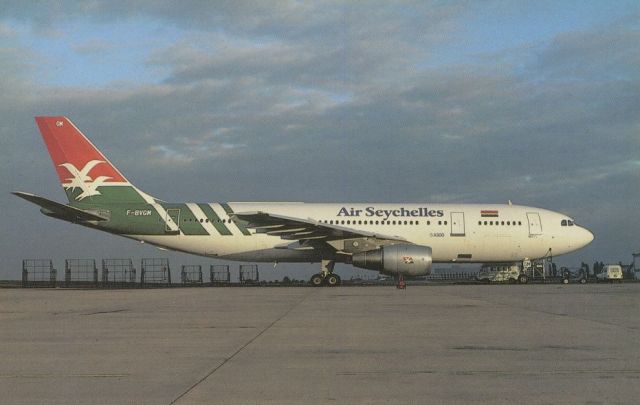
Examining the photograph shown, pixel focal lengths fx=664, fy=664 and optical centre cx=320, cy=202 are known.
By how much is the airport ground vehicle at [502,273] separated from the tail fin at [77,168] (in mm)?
15811

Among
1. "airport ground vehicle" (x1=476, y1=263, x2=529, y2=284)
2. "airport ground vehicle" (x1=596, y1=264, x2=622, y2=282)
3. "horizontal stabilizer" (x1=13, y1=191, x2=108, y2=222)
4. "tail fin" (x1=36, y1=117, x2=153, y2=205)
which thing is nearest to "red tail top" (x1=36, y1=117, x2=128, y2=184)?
"tail fin" (x1=36, y1=117, x2=153, y2=205)

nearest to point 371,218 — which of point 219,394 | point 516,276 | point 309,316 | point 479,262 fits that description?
point 479,262

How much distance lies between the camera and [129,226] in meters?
25.0

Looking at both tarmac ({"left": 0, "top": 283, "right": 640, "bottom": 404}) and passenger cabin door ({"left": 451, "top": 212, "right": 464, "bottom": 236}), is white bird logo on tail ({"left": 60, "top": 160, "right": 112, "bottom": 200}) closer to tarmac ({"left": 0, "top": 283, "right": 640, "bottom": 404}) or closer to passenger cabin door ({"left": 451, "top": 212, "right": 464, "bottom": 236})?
passenger cabin door ({"left": 451, "top": 212, "right": 464, "bottom": 236})

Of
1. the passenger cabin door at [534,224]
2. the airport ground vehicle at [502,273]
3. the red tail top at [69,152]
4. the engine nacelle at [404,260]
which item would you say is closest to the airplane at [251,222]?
the red tail top at [69,152]

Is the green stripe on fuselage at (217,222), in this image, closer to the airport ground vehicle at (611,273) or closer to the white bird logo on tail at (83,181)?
the white bird logo on tail at (83,181)

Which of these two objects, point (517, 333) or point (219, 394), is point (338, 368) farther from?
point (517, 333)

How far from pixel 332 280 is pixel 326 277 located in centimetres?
26

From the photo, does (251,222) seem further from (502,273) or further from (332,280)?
(502,273)

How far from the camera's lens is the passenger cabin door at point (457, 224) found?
25.7 meters

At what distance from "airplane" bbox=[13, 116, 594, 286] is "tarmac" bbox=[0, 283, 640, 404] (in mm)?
14519

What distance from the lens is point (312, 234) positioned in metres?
24.0

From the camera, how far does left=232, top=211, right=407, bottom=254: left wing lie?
76.2 feet

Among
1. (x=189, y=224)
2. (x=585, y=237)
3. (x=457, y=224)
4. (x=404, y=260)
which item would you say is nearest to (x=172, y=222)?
(x=189, y=224)
